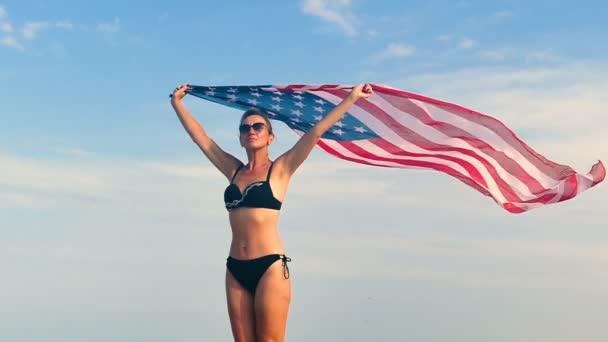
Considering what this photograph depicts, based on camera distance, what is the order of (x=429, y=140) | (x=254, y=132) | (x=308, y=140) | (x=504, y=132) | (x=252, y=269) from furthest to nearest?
1. (x=429, y=140)
2. (x=504, y=132)
3. (x=254, y=132)
4. (x=308, y=140)
5. (x=252, y=269)

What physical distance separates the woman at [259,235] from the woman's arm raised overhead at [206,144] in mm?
277

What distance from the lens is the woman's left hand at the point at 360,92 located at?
378 inches

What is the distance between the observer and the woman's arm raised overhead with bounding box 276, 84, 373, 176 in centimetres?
927

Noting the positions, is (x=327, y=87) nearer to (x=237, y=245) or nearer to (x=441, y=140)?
(x=441, y=140)

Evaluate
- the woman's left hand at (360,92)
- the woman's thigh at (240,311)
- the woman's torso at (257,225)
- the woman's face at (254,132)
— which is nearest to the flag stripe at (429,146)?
the woman's left hand at (360,92)

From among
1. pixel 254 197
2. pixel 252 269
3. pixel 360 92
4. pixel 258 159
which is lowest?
pixel 252 269

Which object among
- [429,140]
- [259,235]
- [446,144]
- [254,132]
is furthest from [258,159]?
[446,144]

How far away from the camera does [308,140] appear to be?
930 centimetres

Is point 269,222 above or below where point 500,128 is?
below

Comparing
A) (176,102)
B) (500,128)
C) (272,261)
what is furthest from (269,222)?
(500,128)

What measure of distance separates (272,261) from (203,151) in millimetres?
1837

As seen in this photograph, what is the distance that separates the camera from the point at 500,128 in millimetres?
11586

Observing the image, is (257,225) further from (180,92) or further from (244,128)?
(180,92)

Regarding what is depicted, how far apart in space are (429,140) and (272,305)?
3.99 metres
